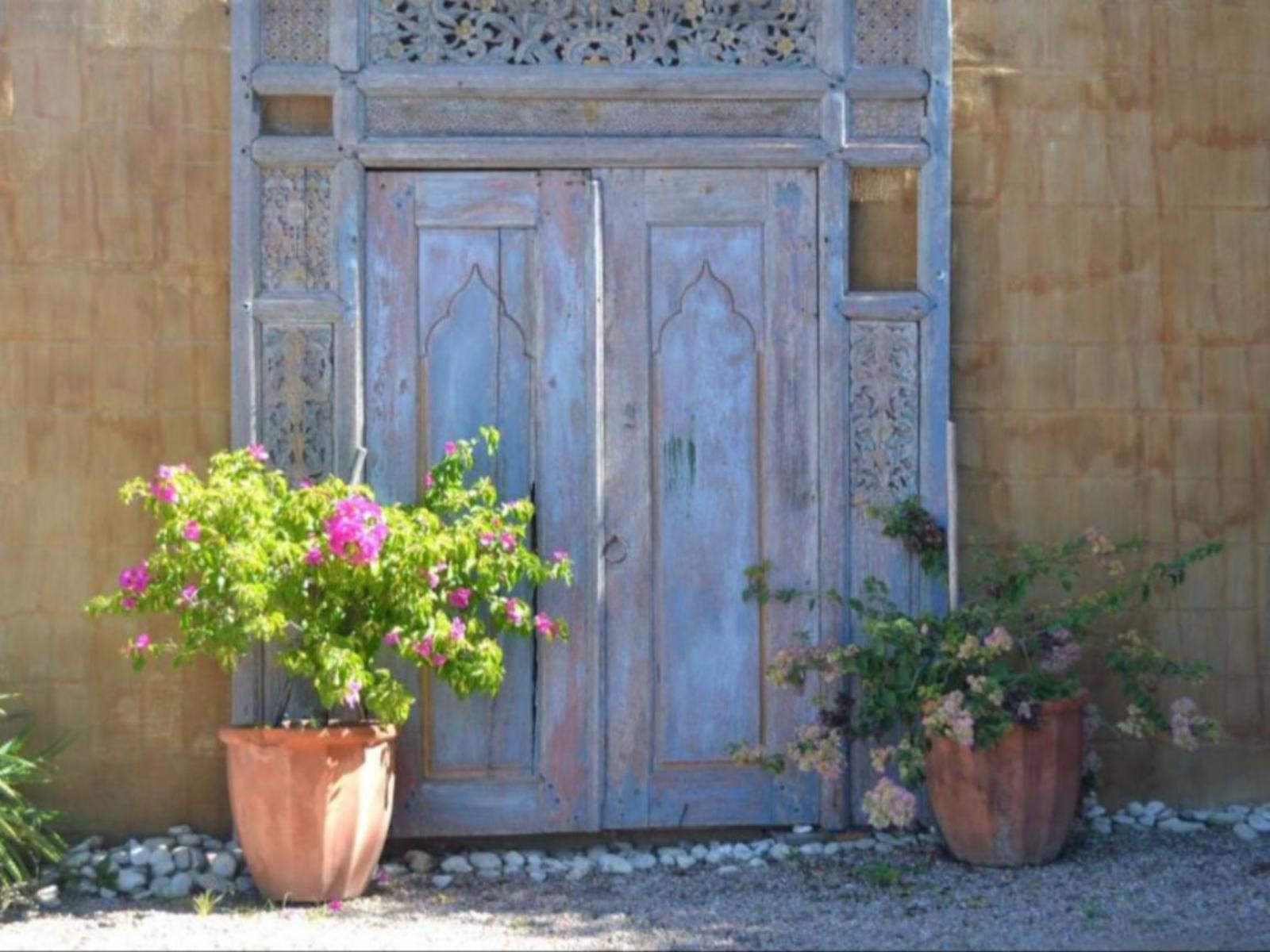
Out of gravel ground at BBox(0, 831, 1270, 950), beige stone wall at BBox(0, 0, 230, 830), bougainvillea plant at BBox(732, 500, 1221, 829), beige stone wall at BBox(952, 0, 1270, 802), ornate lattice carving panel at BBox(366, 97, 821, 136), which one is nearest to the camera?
gravel ground at BBox(0, 831, 1270, 950)

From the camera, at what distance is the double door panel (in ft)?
21.7

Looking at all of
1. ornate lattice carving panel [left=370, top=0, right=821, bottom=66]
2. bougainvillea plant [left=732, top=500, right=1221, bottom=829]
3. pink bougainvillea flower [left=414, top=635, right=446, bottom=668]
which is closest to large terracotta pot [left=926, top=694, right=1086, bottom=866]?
bougainvillea plant [left=732, top=500, right=1221, bottom=829]

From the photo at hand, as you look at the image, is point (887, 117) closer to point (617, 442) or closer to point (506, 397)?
point (617, 442)

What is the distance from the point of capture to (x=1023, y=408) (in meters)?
6.86

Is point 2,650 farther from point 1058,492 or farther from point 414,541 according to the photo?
point 1058,492

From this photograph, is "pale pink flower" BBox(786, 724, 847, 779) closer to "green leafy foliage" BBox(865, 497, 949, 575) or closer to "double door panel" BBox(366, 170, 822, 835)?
"double door panel" BBox(366, 170, 822, 835)

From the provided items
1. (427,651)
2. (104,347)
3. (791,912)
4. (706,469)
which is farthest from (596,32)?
(791,912)

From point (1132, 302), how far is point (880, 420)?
103cm

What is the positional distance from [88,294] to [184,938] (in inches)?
87.2

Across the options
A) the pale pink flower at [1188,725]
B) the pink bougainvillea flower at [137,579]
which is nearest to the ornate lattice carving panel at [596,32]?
the pink bougainvillea flower at [137,579]

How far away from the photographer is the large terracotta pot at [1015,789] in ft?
20.2

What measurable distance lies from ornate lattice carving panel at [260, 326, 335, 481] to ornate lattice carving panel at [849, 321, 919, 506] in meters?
1.76

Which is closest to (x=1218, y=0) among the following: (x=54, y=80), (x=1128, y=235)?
(x=1128, y=235)

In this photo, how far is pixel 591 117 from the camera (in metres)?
6.65
